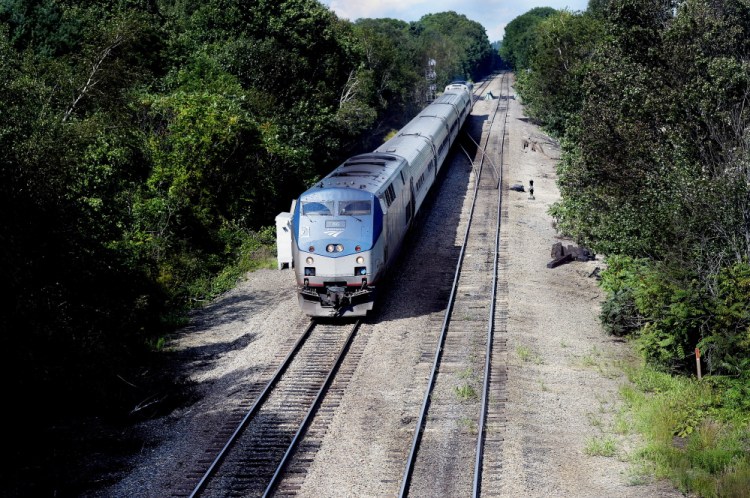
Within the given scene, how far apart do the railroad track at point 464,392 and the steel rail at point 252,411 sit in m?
3.38

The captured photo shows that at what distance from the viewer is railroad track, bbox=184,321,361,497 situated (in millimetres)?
13031

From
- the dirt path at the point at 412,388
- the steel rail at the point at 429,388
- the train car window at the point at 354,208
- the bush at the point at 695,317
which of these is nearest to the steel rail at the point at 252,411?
the dirt path at the point at 412,388

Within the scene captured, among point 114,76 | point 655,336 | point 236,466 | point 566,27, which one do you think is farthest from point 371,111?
point 236,466

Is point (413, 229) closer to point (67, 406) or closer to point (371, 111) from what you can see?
point (67, 406)

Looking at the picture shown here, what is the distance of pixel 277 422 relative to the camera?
15219 millimetres

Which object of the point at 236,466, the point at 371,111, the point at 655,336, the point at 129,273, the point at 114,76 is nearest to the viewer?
the point at 236,466

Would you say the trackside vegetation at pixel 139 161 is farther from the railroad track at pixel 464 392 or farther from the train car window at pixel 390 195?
the train car window at pixel 390 195

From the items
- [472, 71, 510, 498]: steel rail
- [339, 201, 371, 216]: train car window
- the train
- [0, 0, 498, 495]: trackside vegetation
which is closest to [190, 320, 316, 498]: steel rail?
the train

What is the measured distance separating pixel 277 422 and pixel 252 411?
2.06ft

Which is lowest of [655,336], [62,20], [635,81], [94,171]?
[655,336]

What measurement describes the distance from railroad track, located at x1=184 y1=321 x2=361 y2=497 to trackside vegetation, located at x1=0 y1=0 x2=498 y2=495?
2420 mm

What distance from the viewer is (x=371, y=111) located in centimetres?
→ 5038

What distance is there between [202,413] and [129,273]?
576cm

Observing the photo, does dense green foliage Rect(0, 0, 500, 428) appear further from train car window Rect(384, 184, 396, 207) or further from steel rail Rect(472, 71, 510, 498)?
steel rail Rect(472, 71, 510, 498)
